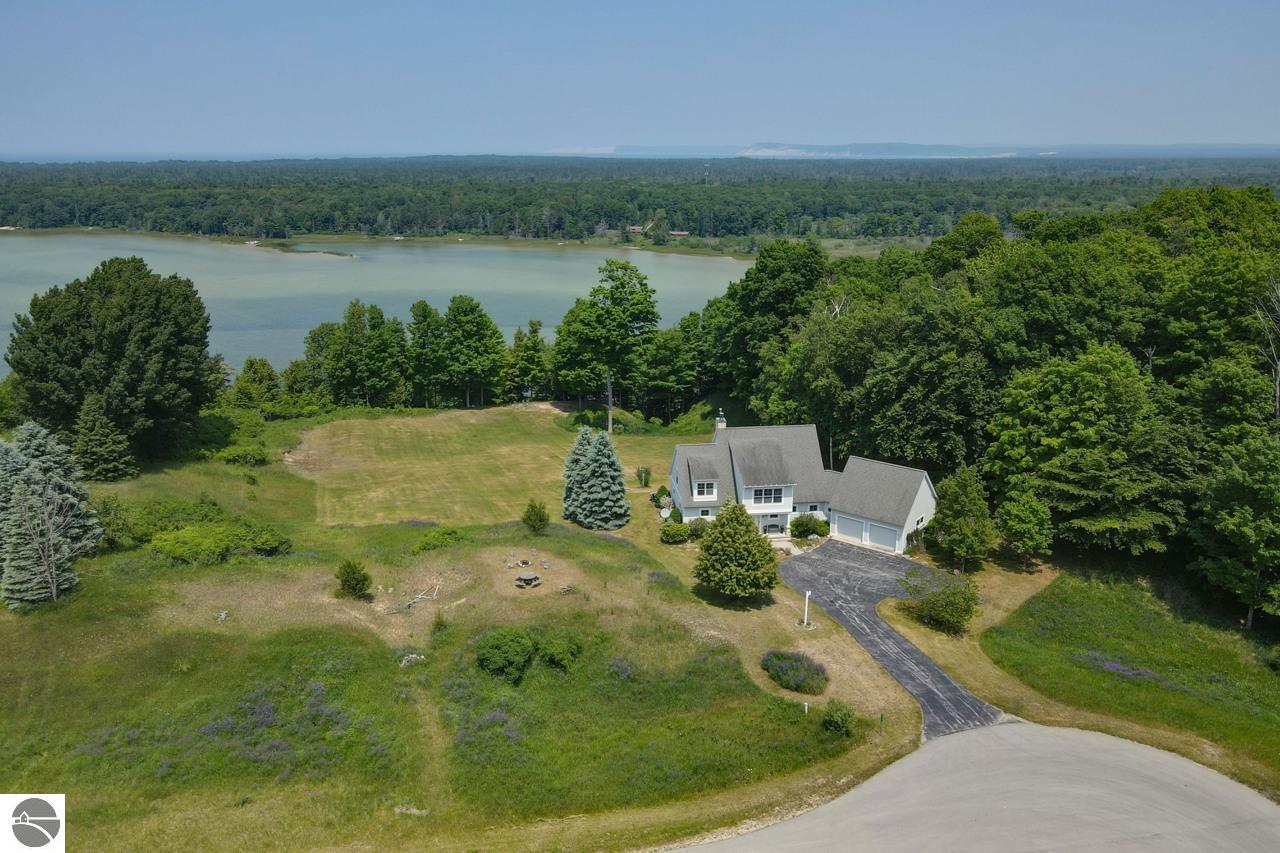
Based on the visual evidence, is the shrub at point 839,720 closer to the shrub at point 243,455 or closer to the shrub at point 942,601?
the shrub at point 942,601

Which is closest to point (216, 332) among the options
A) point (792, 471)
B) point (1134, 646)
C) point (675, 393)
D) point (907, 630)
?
point (675, 393)

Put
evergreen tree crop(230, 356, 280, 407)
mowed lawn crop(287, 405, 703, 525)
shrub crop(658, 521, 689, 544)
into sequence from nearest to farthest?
1. shrub crop(658, 521, 689, 544)
2. mowed lawn crop(287, 405, 703, 525)
3. evergreen tree crop(230, 356, 280, 407)

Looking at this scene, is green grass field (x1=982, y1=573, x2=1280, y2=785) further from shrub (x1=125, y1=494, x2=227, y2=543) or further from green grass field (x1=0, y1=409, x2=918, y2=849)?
shrub (x1=125, y1=494, x2=227, y2=543)

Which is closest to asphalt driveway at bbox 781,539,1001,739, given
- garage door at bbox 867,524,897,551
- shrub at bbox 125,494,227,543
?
garage door at bbox 867,524,897,551

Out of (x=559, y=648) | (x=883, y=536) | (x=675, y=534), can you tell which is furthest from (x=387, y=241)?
(x=559, y=648)

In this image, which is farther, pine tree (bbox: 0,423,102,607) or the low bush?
the low bush

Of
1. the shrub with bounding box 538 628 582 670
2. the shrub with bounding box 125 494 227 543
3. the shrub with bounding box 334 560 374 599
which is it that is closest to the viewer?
the shrub with bounding box 538 628 582 670

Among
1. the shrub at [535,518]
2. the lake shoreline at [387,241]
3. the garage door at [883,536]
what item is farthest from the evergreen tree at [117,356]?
the lake shoreline at [387,241]
